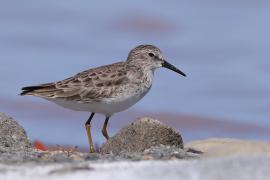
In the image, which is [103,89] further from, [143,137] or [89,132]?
[143,137]

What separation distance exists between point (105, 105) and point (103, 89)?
0.43 meters

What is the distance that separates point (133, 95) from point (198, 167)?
6.71 meters

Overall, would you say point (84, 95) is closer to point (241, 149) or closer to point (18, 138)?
point (18, 138)

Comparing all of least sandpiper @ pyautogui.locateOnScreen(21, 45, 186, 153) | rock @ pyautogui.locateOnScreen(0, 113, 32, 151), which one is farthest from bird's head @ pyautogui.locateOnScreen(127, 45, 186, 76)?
rock @ pyautogui.locateOnScreen(0, 113, 32, 151)

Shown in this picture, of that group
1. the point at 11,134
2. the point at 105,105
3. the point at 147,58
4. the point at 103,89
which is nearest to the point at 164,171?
the point at 105,105

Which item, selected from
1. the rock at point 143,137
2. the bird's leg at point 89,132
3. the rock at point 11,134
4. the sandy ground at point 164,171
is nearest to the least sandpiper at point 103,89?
the bird's leg at point 89,132

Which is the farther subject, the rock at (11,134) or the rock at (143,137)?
the rock at (11,134)

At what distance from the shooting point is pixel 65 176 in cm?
948

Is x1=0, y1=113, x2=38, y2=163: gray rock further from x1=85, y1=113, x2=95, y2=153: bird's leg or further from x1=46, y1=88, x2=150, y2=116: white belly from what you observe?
x1=85, y1=113, x2=95, y2=153: bird's leg

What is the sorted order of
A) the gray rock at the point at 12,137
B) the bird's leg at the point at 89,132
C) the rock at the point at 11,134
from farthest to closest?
the bird's leg at the point at 89,132 < the rock at the point at 11,134 < the gray rock at the point at 12,137

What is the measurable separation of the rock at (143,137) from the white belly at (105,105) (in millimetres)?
1074

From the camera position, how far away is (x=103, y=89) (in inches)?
646

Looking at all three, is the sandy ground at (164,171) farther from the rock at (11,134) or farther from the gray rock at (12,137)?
the rock at (11,134)

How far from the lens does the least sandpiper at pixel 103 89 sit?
16172 mm
